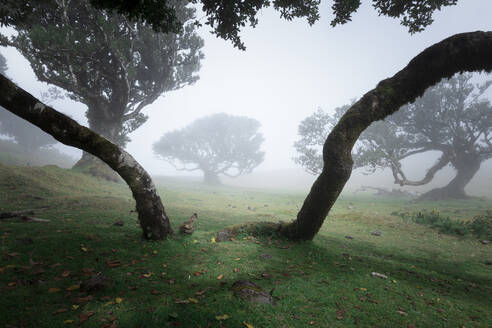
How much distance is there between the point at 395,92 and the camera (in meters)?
5.85

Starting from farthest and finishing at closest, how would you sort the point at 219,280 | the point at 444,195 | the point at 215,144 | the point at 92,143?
1. the point at 215,144
2. the point at 444,195
3. the point at 92,143
4. the point at 219,280

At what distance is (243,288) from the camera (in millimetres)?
3775

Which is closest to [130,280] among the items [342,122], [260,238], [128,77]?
[260,238]

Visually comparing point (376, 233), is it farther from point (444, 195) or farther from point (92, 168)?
point (92, 168)

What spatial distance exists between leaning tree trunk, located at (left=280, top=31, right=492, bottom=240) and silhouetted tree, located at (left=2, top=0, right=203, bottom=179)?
15911 millimetres

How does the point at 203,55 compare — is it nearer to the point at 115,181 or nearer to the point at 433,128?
the point at 115,181

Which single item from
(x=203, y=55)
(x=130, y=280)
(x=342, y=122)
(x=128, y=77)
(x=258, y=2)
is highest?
(x=203, y=55)

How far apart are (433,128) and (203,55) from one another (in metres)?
28.5

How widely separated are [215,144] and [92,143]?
156 feet

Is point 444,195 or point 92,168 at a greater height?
point 444,195

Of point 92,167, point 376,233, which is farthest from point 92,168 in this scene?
point 376,233

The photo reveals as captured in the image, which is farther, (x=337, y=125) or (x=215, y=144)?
(x=215, y=144)

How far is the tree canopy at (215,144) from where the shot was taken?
5131 cm

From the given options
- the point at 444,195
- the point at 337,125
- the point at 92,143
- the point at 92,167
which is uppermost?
the point at 337,125
